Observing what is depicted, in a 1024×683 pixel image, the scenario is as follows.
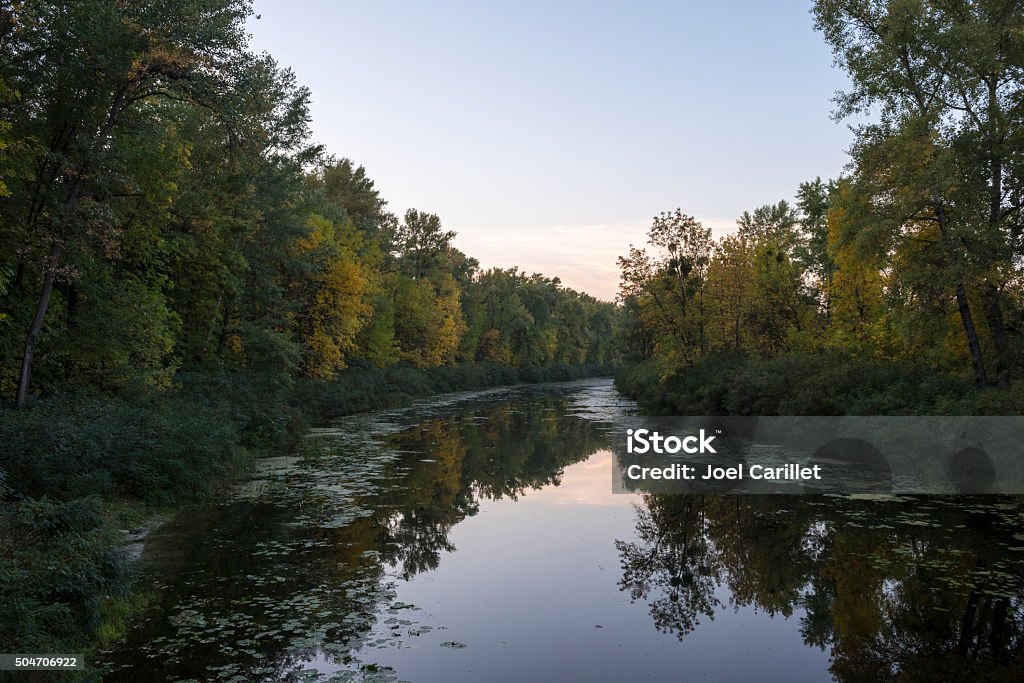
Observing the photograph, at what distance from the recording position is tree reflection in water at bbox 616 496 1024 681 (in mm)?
8930

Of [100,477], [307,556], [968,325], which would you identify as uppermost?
[968,325]

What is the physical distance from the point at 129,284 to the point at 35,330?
13.9 feet

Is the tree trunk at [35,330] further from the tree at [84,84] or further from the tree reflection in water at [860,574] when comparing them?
the tree reflection in water at [860,574]

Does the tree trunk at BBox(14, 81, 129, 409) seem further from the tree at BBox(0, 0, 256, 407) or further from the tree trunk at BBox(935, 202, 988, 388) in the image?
the tree trunk at BBox(935, 202, 988, 388)

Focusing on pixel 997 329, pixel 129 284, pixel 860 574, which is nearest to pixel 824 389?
pixel 997 329

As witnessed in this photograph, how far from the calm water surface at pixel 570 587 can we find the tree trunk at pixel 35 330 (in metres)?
5.69

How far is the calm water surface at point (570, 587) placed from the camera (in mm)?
8648

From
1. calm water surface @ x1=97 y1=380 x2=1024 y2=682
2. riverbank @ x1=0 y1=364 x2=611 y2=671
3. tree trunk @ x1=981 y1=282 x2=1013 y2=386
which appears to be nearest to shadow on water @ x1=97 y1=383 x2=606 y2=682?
calm water surface @ x1=97 y1=380 x2=1024 y2=682

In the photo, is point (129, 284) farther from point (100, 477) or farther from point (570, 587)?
point (570, 587)

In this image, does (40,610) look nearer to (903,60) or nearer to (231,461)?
(231,461)

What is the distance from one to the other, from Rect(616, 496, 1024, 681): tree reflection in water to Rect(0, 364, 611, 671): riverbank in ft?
25.5

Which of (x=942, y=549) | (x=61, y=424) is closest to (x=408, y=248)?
(x=61, y=424)

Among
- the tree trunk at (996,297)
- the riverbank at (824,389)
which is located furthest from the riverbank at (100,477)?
the tree trunk at (996,297)

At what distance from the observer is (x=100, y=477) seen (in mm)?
14008
